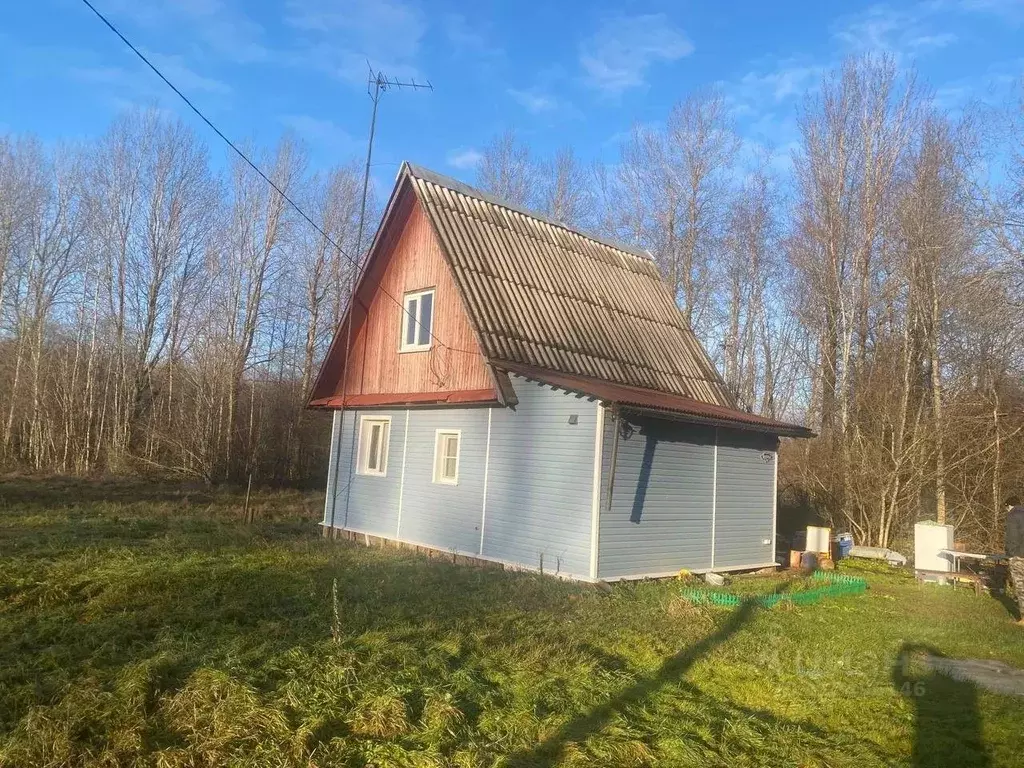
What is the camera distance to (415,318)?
47.6 ft

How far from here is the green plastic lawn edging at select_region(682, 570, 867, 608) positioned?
9.50 meters

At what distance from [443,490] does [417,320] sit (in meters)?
3.56

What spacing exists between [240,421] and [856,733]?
1082 inches

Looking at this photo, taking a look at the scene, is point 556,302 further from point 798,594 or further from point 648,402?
point 798,594

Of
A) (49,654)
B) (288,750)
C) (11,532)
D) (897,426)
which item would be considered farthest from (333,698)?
(897,426)

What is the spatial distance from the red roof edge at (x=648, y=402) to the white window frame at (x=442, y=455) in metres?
2.03

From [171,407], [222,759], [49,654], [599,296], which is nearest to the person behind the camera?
[222,759]

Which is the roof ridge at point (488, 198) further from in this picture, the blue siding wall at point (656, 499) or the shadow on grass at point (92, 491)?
the shadow on grass at point (92, 491)

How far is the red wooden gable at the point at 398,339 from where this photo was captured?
1287 cm


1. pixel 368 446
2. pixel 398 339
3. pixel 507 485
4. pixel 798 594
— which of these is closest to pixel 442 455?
pixel 507 485

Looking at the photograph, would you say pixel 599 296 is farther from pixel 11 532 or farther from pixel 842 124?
pixel 842 124

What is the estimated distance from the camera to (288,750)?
13.8 feet

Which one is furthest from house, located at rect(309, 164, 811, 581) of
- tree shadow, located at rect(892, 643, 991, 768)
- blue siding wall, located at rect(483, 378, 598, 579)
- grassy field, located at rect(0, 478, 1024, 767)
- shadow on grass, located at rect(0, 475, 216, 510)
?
shadow on grass, located at rect(0, 475, 216, 510)

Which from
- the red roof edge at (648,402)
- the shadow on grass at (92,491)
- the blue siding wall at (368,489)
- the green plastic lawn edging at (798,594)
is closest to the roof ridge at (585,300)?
the red roof edge at (648,402)
